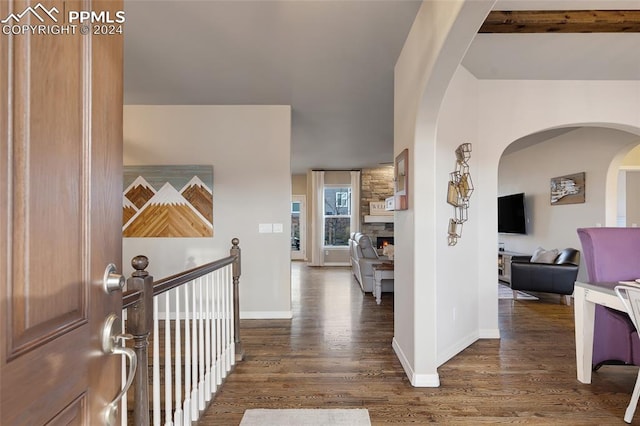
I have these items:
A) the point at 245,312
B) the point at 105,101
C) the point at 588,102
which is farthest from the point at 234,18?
the point at 588,102

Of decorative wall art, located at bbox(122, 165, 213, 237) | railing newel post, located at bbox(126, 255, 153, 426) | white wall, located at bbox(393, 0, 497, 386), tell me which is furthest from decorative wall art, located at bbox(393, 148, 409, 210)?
decorative wall art, located at bbox(122, 165, 213, 237)

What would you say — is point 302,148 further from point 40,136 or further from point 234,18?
point 40,136

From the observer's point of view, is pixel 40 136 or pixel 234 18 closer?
pixel 40 136

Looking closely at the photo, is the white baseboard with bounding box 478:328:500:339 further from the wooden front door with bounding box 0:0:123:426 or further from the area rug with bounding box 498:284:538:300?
the wooden front door with bounding box 0:0:123:426

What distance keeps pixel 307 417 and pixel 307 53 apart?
2783mm

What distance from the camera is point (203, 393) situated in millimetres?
2113

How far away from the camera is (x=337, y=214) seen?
9.31 m

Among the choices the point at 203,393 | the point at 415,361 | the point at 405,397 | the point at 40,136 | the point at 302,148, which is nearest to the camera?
the point at 40,136

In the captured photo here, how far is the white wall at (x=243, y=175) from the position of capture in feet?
13.4

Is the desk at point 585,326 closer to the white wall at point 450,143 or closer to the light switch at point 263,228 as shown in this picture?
the white wall at point 450,143

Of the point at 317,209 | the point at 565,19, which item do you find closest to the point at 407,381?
the point at 565,19

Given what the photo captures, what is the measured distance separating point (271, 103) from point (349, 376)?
10.2ft

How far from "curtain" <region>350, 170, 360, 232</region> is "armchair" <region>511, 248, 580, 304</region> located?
468 centimetres

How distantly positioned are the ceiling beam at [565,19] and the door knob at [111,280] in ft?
9.17
